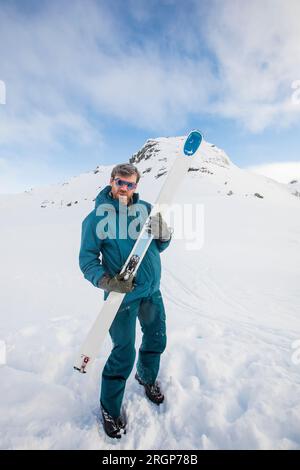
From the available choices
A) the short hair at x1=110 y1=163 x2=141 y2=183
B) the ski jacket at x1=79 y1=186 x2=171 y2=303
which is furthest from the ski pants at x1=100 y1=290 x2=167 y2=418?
the short hair at x1=110 y1=163 x2=141 y2=183

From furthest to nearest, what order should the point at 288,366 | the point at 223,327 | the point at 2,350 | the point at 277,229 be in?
the point at 277,229 < the point at 223,327 < the point at 2,350 < the point at 288,366

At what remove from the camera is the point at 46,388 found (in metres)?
2.86

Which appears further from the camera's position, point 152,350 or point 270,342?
point 270,342

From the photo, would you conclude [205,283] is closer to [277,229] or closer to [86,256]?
[86,256]

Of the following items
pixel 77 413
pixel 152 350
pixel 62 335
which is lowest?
pixel 77 413

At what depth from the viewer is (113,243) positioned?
7.81 feet

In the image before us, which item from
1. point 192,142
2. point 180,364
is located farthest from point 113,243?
point 180,364

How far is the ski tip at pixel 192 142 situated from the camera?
3.02 metres

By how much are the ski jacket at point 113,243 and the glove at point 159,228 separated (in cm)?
12

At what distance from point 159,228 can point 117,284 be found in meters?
0.68

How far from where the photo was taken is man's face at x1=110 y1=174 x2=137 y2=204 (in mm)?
2421

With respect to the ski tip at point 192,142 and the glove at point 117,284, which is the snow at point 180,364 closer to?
the glove at point 117,284

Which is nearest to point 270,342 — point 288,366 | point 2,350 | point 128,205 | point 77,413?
point 288,366

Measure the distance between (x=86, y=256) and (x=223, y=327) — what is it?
3123mm
